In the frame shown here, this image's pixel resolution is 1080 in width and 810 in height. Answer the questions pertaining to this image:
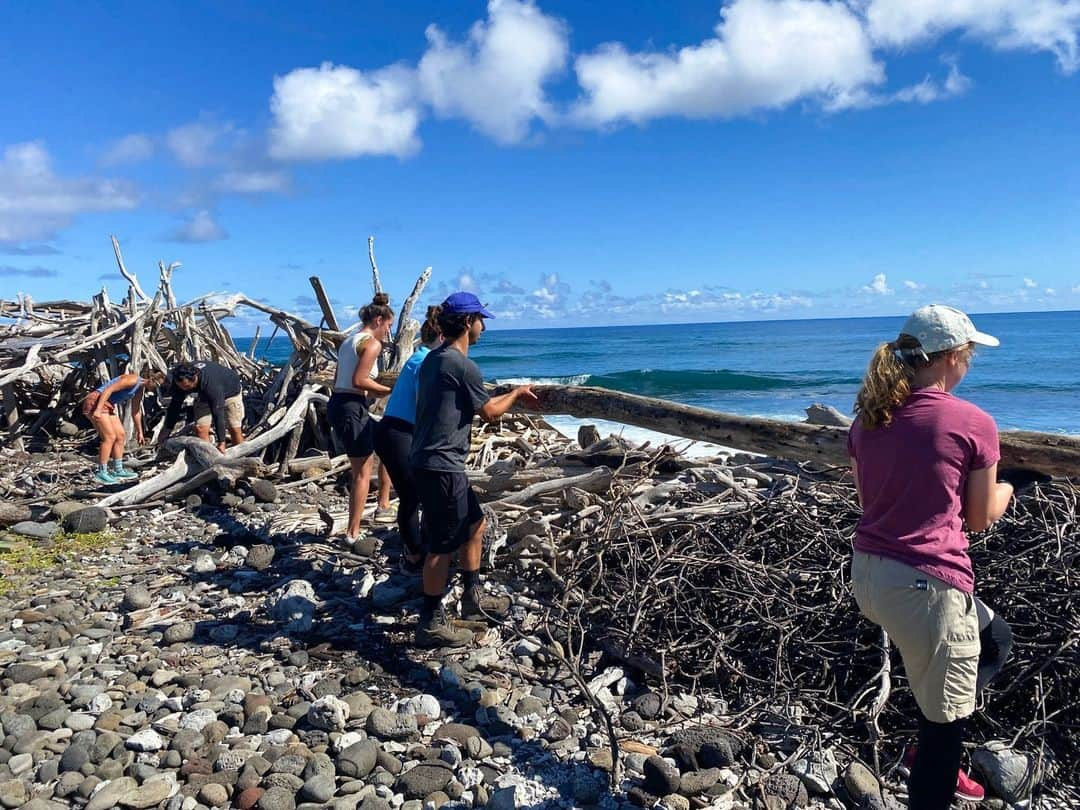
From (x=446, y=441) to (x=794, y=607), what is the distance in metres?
2.00

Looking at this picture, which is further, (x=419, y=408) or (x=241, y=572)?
(x=241, y=572)

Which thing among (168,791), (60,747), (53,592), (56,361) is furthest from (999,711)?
(56,361)

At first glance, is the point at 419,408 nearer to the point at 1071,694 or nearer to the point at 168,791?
the point at 168,791

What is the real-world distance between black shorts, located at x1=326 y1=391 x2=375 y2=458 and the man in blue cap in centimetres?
180

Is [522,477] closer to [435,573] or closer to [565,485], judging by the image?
[565,485]

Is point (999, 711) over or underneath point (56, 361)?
underneath

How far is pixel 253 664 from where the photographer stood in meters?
4.18

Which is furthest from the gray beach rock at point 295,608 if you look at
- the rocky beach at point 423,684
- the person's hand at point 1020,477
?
the person's hand at point 1020,477

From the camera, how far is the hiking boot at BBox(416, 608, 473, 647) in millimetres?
4281

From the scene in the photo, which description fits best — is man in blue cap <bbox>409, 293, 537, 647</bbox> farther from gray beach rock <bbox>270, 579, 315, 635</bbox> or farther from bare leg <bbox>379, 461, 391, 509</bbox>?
bare leg <bbox>379, 461, 391, 509</bbox>

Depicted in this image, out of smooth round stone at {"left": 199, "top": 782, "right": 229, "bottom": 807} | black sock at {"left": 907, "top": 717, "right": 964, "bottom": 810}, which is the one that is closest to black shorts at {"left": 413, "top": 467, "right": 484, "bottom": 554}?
smooth round stone at {"left": 199, "top": 782, "right": 229, "bottom": 807}


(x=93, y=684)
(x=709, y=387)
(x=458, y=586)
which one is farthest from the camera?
(x=709, y=387)

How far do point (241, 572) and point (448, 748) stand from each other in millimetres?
2849

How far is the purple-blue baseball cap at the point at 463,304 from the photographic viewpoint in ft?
13.6
